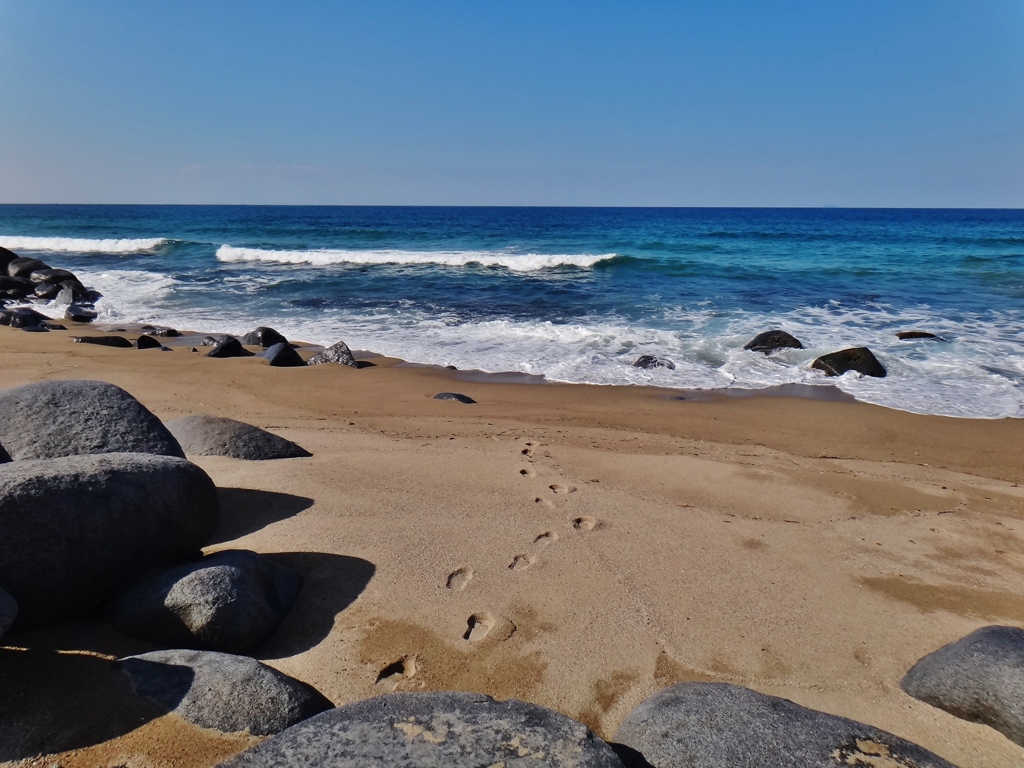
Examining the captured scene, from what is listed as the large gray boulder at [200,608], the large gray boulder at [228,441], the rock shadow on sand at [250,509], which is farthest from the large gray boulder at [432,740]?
the large gray boulder at [228,441]

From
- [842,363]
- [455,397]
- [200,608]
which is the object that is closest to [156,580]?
[200,608]

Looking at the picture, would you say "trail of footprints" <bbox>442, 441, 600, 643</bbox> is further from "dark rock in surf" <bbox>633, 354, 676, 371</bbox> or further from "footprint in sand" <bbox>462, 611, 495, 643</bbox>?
"dark rock in surf" <bbox>633, 354, 676, 371</bbox>

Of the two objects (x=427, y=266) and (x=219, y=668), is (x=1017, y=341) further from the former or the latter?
(x=427, y=266)

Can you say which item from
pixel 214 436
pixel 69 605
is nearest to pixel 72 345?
pixel 214 436

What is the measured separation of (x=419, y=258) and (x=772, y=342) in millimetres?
19039

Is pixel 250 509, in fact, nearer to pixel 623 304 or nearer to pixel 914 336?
pixel 914 336

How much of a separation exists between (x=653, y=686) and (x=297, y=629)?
163cm

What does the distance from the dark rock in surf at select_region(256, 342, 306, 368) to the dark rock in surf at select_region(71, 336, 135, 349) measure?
2.76 metres

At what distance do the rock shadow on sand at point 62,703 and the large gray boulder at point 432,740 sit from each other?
58 centimetres

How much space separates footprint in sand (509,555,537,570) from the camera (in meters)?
3.83

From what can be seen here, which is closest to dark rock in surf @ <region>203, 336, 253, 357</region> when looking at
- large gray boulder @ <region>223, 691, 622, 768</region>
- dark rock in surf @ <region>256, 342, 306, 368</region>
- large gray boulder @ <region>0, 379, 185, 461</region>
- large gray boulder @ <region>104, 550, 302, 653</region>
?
dark rock in surf @ <region>256, 342, 306, 368</region>

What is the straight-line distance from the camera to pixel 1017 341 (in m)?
11.6

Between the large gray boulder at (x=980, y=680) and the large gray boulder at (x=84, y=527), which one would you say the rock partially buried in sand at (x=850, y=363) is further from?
the large gray boulder at (x=84, y=527)

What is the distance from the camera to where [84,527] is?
3.01 m
